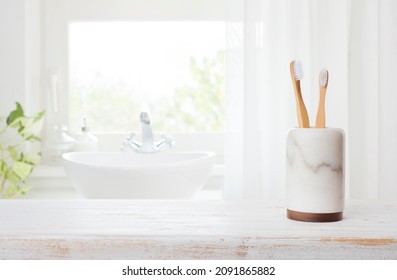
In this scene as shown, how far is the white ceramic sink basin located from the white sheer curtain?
167 millimetres

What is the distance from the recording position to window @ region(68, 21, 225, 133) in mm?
2240

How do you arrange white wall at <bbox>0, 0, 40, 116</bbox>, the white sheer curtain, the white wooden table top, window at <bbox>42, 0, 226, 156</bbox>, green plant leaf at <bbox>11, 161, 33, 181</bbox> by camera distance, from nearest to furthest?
the white wooden table top < the white sheer curtain < green plant leaf at <bbox>11, 161, 33, 181</bbox> < white wall at <bbox>0, 0, 40, 116</bbox> < window at <bbox>42, 0, 226, 156</bbox>

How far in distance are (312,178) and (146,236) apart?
10.7 inches

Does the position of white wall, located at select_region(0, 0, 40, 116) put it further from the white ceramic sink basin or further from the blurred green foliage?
the white ceramic sink basin

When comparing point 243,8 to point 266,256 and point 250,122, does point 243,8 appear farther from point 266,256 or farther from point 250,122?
point 266,256

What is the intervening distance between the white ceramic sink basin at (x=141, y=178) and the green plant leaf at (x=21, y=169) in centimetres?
22

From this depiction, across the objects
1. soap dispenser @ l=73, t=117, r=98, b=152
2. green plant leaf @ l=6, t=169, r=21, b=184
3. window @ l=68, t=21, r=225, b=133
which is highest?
window @ l=68, t=21, r=225, b=133

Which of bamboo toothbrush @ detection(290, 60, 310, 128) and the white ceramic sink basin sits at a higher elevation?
bamboo toothbrush @ detection(290, 60, 310, 128)

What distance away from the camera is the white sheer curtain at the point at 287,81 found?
139cm

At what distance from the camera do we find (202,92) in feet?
7.50

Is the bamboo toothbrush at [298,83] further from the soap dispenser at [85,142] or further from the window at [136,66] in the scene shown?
the window at [136,66]

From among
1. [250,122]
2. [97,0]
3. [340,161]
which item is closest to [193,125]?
[97,0]

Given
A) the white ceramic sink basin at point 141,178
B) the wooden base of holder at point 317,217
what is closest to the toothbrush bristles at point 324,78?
the wooden base of holder at point 317,217

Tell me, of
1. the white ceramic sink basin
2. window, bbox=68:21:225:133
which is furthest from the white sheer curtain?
window, bbox=68:21:225:133
